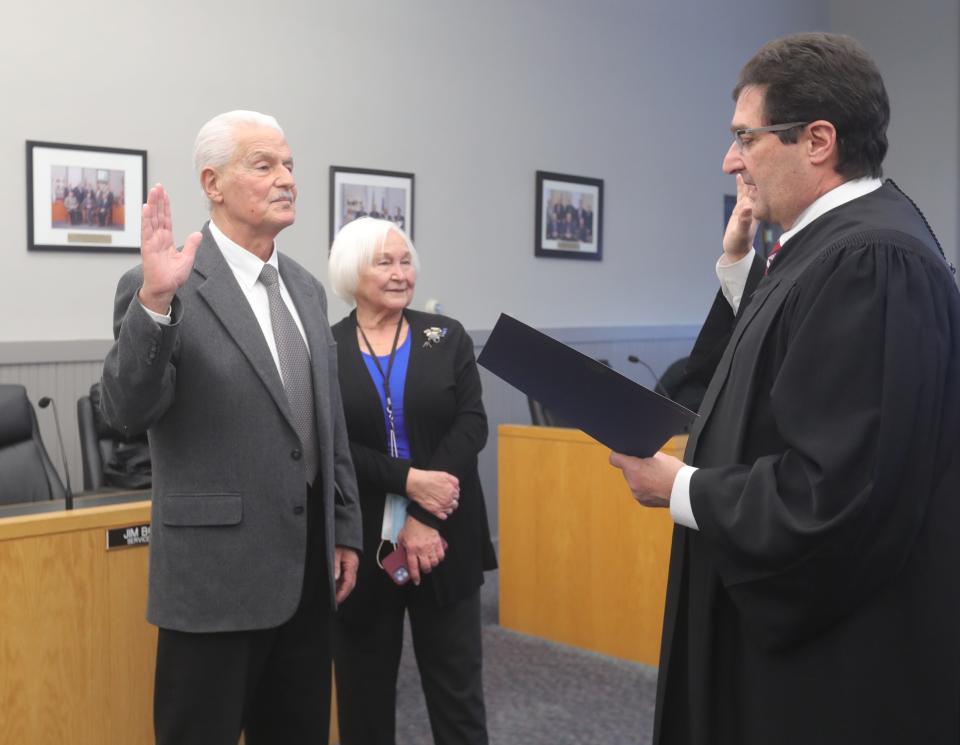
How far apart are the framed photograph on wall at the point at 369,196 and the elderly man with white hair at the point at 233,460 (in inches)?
116

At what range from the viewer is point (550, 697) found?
361 cm

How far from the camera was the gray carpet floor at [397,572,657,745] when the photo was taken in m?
3.26

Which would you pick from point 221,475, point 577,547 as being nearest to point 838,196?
point 221,475

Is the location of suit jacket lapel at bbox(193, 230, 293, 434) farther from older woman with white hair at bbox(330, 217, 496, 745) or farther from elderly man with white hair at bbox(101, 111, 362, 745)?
older woman with white hair at bbox(330, 217, 496, 745)


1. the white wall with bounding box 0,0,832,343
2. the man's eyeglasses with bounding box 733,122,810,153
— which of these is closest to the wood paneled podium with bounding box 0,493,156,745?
the man's eyeglasses with bounding box 733,122,810,153

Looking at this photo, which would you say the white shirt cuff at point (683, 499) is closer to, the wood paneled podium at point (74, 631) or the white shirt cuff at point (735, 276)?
the white shirt cuff at point (735, 276)

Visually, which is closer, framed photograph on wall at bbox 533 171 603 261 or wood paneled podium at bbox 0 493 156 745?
wood paneled podium at bbox 0 493 156 745

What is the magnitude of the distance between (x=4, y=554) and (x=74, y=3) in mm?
2759

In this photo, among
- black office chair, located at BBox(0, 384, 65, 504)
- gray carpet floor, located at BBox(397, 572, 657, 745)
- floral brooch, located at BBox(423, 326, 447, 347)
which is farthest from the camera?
black office chair, located at BBox(0, 384, 65, 504)

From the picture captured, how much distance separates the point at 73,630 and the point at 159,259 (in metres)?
1.12

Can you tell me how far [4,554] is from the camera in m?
2.31

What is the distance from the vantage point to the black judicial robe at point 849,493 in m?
1.35

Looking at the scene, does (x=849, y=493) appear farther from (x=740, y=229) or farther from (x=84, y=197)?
(x=84, y=197)

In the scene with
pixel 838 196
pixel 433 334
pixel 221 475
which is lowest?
pixel 221 475
